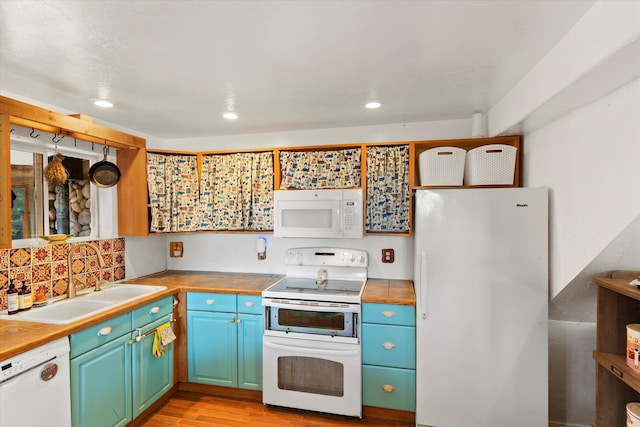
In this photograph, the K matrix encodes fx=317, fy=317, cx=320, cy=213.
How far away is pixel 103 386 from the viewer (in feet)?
6.39

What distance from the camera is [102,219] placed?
273cm

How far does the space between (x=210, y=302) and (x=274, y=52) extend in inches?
78.2

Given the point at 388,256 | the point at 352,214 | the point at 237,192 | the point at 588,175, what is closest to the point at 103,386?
the point at 237,192

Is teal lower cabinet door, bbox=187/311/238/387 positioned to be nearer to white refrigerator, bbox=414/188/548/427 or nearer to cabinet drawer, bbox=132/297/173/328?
cabinet drawer, bbox=132/297/173/328

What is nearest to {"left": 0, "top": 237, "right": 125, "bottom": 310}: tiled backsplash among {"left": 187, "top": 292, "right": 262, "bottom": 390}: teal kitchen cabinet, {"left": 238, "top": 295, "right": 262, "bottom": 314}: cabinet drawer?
{"left": 187, "top": 292, "right": 262, "bottom": 390}: teal kitchen cabinet

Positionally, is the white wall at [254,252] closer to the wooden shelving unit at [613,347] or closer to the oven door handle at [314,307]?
the oven door handle at [314,307]

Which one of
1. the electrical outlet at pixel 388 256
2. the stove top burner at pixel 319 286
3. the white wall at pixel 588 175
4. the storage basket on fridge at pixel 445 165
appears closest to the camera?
the white wall at pixel 588 175

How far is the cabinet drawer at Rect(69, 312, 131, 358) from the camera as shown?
5.82 ft

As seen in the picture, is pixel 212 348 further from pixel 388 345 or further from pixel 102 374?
pixel 388 345

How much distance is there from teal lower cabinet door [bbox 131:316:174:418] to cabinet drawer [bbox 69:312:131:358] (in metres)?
0.19

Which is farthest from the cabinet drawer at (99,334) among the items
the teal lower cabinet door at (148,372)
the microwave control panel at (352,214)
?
the microwave control panel at (352,214)

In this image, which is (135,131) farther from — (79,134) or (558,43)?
(558,43)

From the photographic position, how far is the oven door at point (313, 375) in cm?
230

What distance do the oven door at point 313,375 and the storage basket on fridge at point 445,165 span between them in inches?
54.6
